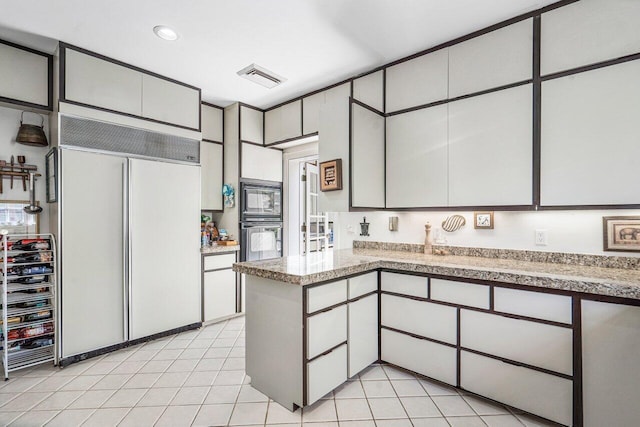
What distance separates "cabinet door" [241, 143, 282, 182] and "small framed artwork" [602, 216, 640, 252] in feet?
11.4

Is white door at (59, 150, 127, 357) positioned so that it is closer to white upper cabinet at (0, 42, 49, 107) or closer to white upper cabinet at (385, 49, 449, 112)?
white upper cabinet at (0, 42, 49, 107)

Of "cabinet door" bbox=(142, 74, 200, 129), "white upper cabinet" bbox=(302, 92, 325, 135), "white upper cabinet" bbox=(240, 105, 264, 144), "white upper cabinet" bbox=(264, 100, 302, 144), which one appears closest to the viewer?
"cabinet door" bbox=(142, 74, 200, 129)

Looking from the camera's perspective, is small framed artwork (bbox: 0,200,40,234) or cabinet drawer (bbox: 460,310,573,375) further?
small framed artwork (bbox: 0,200,40,234)

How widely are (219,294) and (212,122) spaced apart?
220 cm

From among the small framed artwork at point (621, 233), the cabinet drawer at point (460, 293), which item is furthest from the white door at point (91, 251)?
the small framed artwork at point (621, 233)

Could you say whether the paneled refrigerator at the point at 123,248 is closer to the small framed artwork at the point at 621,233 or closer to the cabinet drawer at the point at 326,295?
the cabinet drawer at the point at 326,295

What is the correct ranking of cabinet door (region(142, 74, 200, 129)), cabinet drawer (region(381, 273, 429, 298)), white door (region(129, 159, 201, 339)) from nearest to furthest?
cabinet drawer (region(381, 273, 429, 298))
white door (region(129, 159, 201, 339))
cabinet door (region(142, 74, 200, 129))

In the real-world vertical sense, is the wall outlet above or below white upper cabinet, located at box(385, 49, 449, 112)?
below

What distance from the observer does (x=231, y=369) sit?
8.32 ft

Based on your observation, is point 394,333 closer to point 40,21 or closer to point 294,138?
point 294,138

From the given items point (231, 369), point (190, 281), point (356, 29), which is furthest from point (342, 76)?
point (231, 369)

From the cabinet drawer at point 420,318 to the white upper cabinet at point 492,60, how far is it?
174 centimetres

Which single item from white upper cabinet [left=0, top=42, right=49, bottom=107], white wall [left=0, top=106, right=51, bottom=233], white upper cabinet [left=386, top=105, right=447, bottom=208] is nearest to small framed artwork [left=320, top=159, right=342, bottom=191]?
white upper cabinet [left=386, top=105, right=447, bottom=208]

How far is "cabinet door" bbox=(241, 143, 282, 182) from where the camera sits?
156 inches
